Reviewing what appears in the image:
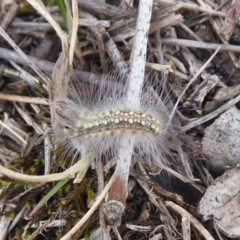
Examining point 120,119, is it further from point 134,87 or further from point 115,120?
point 134,87

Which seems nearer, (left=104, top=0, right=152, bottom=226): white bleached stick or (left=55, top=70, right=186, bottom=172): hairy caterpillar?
(left=104, top=0, right=152, bottom=226): white bleached stick

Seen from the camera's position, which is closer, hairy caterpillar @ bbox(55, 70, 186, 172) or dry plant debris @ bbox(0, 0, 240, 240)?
dry plant debris @ bbox(0, 0, 240, 240)

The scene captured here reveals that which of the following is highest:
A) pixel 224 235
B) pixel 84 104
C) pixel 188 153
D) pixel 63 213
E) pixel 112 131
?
pixel 84 104

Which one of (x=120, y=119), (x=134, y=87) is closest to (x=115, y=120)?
(x=120, y=119)

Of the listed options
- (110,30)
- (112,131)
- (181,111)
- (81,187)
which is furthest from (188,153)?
(110,30)

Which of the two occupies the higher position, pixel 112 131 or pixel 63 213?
pixel 112 131

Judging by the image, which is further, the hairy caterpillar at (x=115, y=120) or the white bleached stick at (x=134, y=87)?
the hairy caterpillar at (x=115, y=120)

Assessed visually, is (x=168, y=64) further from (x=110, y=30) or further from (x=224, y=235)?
(x=224, y=235)

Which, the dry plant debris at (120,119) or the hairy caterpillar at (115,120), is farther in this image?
the hairy caterpillar at (115,120)
